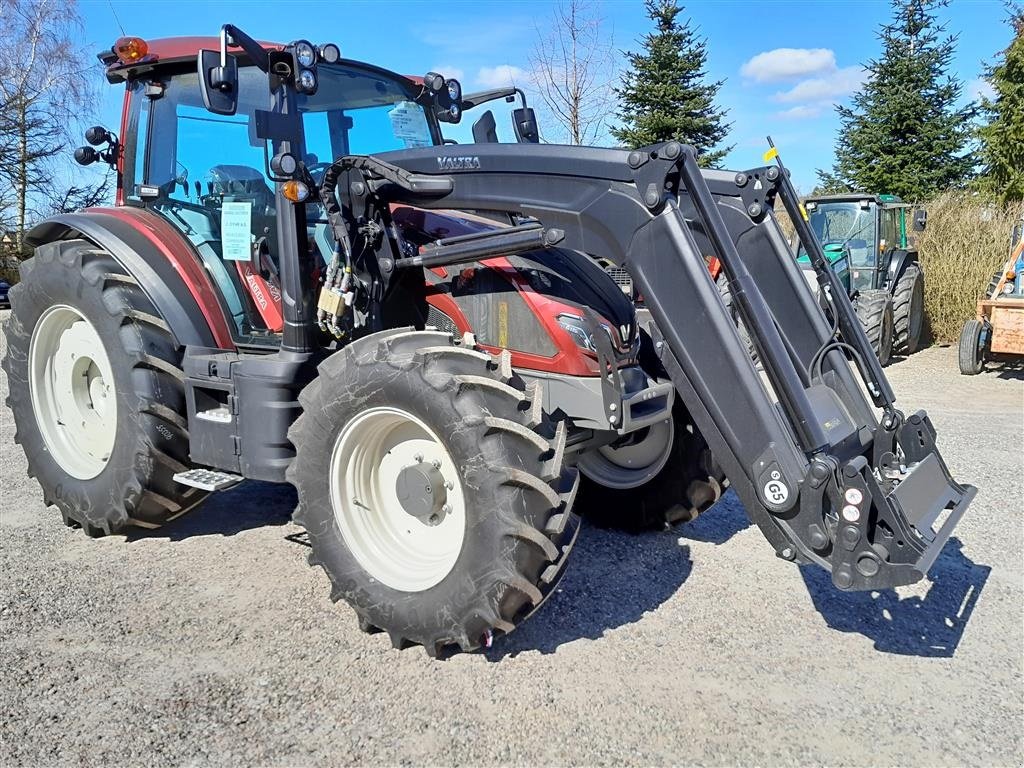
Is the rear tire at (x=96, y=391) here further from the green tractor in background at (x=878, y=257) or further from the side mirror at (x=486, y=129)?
the green tractor in background at (x=878, y=257)

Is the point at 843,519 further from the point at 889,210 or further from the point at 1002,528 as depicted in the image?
the point at 889,210

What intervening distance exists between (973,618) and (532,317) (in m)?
2.32

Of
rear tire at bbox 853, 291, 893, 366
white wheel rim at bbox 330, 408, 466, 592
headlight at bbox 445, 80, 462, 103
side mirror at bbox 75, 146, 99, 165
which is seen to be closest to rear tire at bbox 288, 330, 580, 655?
white wheel rim at bbox 330, 408, 466, 592

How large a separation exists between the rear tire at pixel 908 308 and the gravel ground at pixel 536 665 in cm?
793

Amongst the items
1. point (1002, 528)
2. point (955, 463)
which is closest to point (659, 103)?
point (955, 463)

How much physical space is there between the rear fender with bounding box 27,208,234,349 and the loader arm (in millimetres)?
894

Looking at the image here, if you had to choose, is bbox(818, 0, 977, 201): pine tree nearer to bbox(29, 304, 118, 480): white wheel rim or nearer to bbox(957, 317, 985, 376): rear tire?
bbox(957, 317, 985, 376): rear tire

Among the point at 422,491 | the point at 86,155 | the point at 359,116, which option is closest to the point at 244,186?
the point at 359,116

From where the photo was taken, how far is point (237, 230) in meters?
3.99

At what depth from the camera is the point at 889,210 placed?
39.5 feet

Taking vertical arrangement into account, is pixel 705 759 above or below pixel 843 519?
below

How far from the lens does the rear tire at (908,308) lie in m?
11.6

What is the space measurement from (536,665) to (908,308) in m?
10.4

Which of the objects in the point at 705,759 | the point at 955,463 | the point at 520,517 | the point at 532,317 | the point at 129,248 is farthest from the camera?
the point at 955,463
